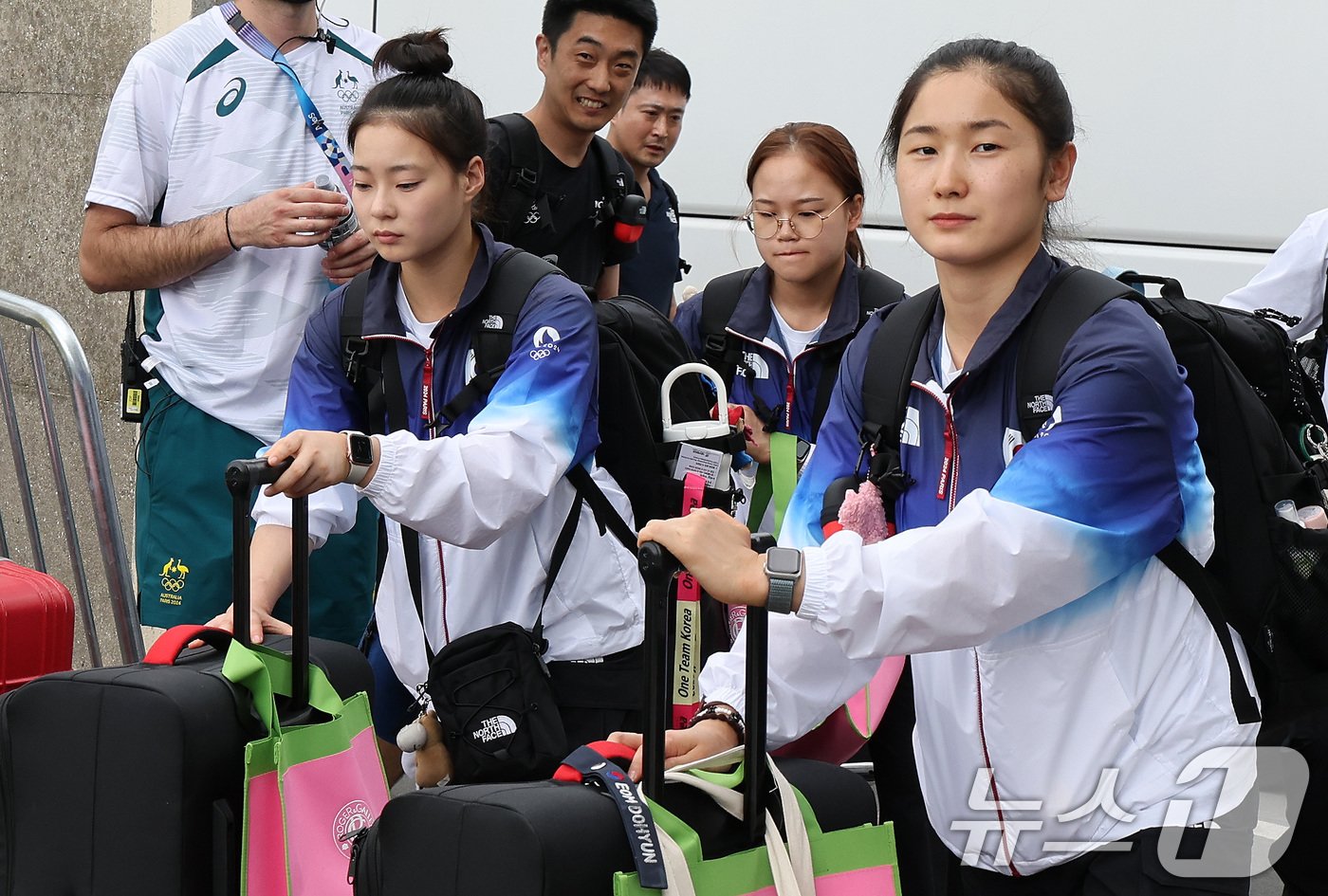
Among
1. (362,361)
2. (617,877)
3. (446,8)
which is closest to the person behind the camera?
(617,877)

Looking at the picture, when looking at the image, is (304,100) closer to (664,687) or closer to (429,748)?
(429,748)

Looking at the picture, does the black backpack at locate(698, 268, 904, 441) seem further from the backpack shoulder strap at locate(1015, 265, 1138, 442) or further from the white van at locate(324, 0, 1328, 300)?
the backpack shoulder strap at locate(1015, 265, 1138, 442)

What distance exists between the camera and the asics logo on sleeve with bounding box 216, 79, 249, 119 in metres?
3.56

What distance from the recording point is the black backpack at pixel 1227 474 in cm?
200

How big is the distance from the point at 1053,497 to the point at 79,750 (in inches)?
52.5

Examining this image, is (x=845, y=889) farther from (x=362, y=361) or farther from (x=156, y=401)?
(x=156, y=401)

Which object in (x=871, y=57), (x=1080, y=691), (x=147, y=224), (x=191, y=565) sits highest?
(x=871, y=57)

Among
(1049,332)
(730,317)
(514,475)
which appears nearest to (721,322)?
(730,317)

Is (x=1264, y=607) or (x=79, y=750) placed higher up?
(x=1264, y=607)

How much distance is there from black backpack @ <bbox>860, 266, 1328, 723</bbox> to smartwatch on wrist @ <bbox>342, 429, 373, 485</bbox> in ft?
2.51

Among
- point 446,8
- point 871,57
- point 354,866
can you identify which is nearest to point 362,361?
point 354,866

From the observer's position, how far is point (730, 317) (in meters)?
3.87

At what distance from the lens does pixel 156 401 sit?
11.9 ft

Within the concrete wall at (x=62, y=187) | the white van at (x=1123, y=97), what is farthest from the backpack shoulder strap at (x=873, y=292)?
the concrete wall at (x=62, y=187)
